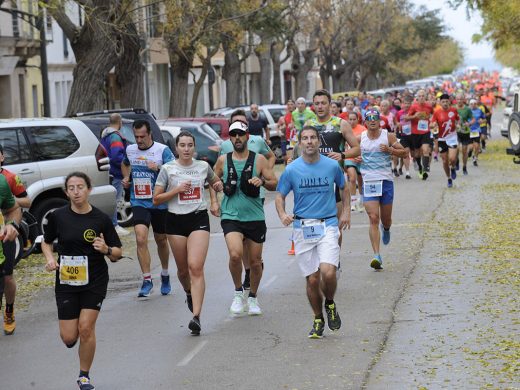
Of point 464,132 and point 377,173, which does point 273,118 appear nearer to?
point 464,132

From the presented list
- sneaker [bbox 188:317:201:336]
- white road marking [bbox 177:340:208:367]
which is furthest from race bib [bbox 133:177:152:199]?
white road marking [bbox 177:340:208:367]

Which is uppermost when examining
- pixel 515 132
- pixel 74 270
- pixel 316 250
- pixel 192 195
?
pixel 192 195

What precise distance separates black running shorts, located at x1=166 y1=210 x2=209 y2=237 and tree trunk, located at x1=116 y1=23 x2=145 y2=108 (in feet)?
58.7

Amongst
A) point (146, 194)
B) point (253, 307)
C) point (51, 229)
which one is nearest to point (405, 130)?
point (146, 194)

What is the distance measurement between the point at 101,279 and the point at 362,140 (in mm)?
6332

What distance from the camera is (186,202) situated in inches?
414

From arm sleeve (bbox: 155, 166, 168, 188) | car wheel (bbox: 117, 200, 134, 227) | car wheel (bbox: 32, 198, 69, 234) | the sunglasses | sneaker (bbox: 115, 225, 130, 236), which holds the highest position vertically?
the sunglasses

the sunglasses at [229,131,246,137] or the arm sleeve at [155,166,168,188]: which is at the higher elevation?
the sunglasses at [229,131,246,137]

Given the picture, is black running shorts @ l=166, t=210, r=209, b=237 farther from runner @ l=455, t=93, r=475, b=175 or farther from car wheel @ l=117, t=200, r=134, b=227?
runner @ l=455, t=93, r=475, b=175

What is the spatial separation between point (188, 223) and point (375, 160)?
3879mm

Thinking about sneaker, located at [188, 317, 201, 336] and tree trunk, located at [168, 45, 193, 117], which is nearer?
sneaker, located at [188, 317, 201, 336]

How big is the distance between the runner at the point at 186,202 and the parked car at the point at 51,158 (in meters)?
5.51

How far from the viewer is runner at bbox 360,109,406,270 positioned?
44.4ft

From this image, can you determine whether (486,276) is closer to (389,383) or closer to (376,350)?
(376,350)
